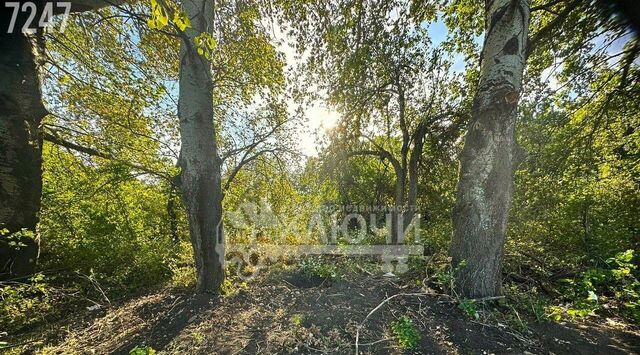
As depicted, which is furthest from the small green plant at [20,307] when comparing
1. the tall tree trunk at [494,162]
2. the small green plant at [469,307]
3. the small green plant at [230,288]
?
the tall tree trunk at [494,162]

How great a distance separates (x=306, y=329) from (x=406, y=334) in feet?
3.03

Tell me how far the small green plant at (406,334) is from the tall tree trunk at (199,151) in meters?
2.35

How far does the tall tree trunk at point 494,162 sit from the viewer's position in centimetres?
251

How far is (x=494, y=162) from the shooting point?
98.7 inches

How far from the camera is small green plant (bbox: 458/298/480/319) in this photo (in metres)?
2.28

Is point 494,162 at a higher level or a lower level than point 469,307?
higher

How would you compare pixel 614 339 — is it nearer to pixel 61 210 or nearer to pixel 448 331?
pixel 448 331

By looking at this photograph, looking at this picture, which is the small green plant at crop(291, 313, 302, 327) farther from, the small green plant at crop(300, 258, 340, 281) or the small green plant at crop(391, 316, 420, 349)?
the small green plant at crop(300, 258, 340, 281)

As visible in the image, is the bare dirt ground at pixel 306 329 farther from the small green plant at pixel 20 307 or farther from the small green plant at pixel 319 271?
the small green plant at pixel 319 271

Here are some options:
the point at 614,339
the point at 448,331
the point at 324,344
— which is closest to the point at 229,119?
the point at 324,344

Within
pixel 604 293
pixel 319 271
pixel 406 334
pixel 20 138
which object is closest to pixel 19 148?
pixel 20 138

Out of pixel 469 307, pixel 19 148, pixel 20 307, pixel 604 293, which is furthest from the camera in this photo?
pixel 604 293

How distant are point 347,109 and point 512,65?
113 inches

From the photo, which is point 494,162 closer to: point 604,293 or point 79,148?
point 604,293
